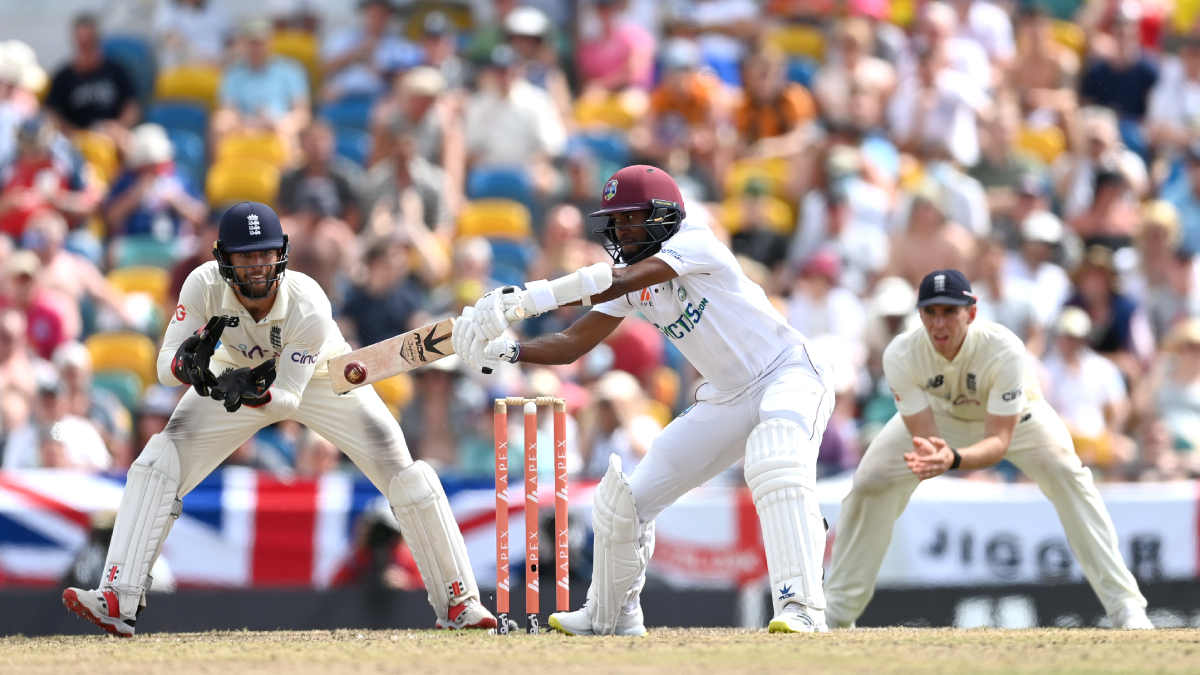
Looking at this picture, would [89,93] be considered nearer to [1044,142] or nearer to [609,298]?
[1044,142]

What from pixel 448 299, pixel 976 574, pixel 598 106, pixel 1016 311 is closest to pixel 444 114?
pixel 598 106

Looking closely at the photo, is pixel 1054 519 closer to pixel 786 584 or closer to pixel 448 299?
pixel 786 584

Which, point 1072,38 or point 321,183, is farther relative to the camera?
point 1072,38

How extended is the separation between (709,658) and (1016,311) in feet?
19.5

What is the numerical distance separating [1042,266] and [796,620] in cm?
582

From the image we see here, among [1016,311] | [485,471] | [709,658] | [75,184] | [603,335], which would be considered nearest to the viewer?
[709,658]

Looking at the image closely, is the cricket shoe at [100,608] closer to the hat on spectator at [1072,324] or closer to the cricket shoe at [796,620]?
the cricket shoe at [796,620]

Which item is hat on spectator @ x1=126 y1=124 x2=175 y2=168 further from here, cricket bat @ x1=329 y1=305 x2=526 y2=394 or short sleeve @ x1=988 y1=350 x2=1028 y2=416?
short sleeve @ x1=988 y1=350 x2=1028 y2=416

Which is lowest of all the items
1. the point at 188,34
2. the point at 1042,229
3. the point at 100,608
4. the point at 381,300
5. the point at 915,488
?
the point at 100,608

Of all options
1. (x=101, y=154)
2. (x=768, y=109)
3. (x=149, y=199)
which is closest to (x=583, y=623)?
(x=149, y=199)

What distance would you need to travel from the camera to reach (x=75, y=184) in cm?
1250

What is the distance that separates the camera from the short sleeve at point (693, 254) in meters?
6.21

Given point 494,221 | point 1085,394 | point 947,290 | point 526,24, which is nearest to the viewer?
point 947,290

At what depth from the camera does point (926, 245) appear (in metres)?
11.1
